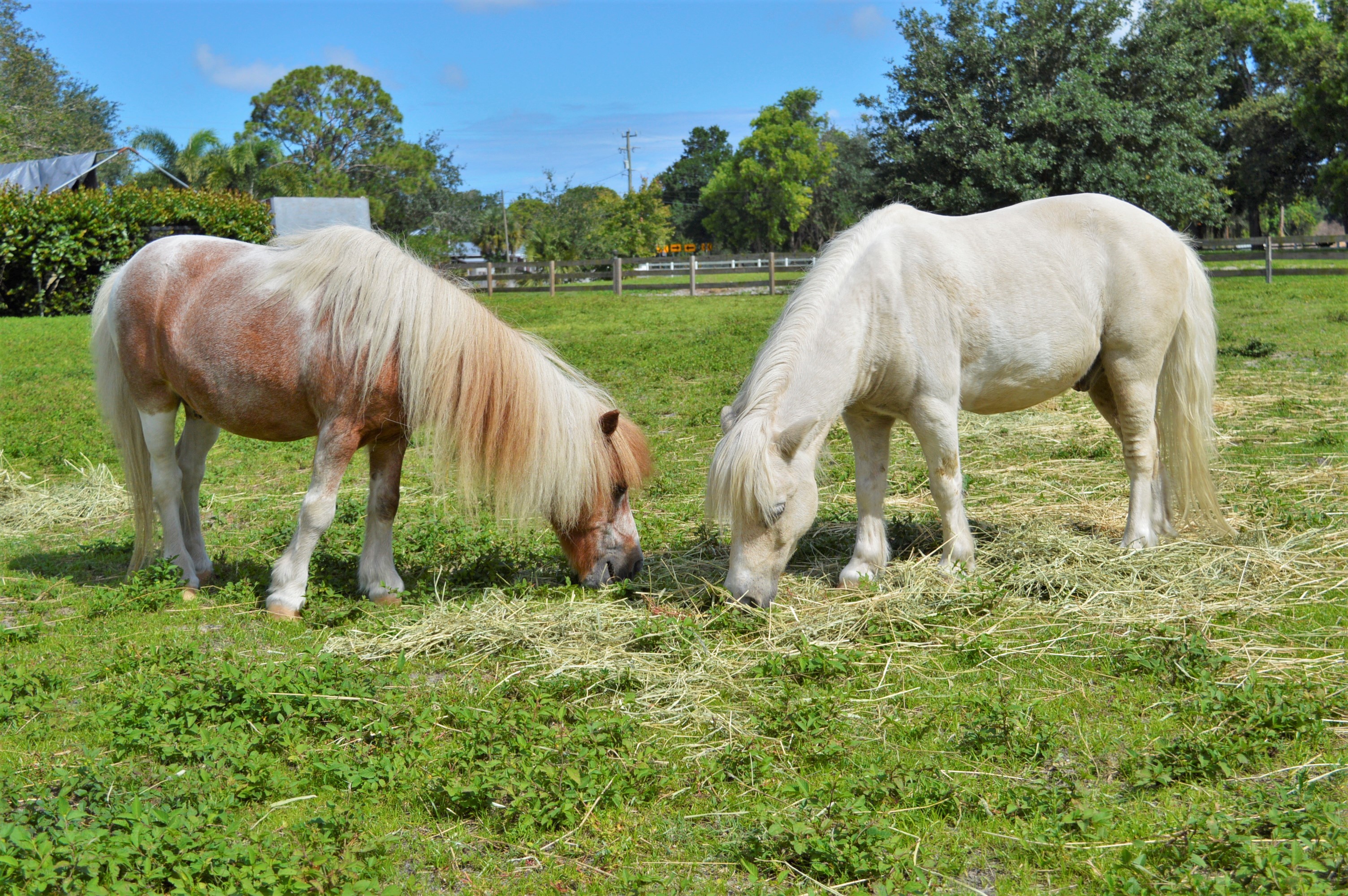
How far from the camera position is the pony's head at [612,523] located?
16.2 ft

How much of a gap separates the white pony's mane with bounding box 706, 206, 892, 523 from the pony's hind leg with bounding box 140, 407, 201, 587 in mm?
2980

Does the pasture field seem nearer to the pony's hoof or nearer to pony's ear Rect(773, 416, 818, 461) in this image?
the pony's hoof

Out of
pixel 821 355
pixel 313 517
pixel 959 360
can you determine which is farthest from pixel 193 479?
pixel 959 360

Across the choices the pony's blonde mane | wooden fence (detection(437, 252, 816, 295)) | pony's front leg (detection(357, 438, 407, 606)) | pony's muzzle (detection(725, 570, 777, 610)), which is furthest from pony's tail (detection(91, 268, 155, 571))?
wooden fence (detection(437, 252, 816, 295))

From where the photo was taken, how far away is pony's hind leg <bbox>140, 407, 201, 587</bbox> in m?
5.24

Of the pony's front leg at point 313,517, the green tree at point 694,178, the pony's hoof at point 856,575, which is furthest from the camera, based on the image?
the green tree at point 694,178

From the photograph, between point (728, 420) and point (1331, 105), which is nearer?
point (728, 420)

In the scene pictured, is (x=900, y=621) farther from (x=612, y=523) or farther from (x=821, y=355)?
(x=612, y=523)

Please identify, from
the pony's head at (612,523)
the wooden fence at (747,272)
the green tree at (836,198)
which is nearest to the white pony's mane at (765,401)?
the pony's head at (612,523)

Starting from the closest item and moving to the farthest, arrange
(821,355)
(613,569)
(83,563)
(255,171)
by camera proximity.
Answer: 1. (821,355)
2. (613,569)
3. (83,563)
4. (255,171)

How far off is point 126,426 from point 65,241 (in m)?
18.4

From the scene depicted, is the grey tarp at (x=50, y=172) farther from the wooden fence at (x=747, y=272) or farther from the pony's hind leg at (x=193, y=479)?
the pony's hind leg at (x=193, y=479)

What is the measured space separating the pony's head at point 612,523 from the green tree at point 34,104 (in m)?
39.4

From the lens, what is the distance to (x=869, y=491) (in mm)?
5207
